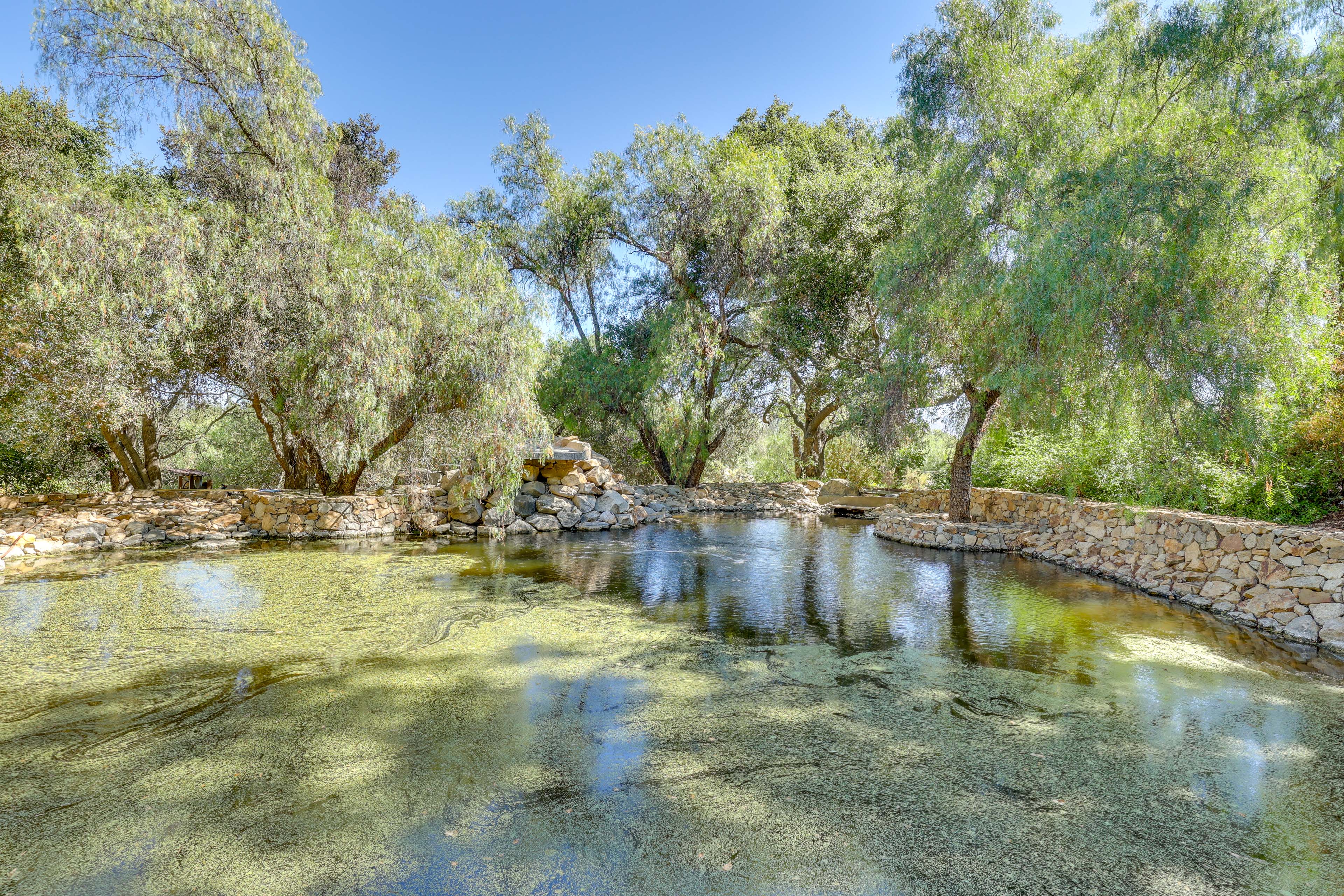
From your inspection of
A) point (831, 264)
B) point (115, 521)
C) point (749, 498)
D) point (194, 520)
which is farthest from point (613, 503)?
point (115, 521)

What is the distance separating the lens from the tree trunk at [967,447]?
9656mm

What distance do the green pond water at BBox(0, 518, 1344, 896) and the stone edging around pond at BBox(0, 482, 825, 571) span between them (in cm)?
375

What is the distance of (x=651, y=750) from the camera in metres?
2.97

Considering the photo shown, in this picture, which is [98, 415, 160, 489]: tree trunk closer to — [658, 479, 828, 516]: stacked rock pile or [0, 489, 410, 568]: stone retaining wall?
[0, 489, 410, 568]: stone retaining wall

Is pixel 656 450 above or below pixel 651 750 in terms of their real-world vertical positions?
above

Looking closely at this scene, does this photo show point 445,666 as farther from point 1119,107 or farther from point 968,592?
A: point 1119,107

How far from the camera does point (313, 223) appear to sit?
961cm

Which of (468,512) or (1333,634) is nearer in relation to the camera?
(1333,634)

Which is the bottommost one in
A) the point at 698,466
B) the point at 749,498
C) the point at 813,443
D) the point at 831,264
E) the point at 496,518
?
the point at 496,518

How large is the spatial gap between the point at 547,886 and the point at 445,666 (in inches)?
97.4

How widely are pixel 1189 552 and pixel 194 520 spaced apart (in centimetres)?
1374

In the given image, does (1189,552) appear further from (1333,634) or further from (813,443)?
(813,443)

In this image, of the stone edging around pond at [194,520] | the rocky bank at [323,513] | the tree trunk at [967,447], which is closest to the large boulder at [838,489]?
the rocky bank at [323,513]

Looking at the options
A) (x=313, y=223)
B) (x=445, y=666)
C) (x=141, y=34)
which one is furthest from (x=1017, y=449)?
(x=141, y=34)
